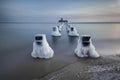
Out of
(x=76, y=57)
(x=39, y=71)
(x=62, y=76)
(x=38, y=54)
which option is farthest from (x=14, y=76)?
(x=76, y=57)

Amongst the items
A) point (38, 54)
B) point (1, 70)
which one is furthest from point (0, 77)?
point (38, 54)

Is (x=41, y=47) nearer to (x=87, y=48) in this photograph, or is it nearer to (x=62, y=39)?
(x=87, y=48)

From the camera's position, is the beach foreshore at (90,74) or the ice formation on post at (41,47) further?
the ice formation on post at (41,47)

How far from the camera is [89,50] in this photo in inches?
491

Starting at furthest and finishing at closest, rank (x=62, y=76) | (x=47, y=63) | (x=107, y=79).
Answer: (x=47, y=63), (x=62, y=76), (x=107, y=79)

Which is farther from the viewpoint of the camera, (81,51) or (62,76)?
(81,51)

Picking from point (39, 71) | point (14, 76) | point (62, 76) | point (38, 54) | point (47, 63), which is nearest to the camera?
point (62, 76)

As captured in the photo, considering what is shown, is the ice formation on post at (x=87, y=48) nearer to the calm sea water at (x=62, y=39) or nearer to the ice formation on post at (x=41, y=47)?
the ice formation on post at (x=41, y=47)

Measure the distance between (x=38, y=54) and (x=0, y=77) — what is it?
3.75 metres

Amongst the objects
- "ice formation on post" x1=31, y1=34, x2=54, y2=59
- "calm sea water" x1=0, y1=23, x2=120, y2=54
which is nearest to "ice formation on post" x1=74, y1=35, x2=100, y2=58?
"ice formation on post" x1=31, y1=34, x2=54, y2=59

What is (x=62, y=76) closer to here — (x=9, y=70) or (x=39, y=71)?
(x=39, y=71)

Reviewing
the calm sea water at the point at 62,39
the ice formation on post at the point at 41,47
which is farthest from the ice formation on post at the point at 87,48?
the calm sea water at the point at 62,39

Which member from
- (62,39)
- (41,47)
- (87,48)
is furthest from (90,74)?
(62,39)

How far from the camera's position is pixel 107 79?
7684 mm
